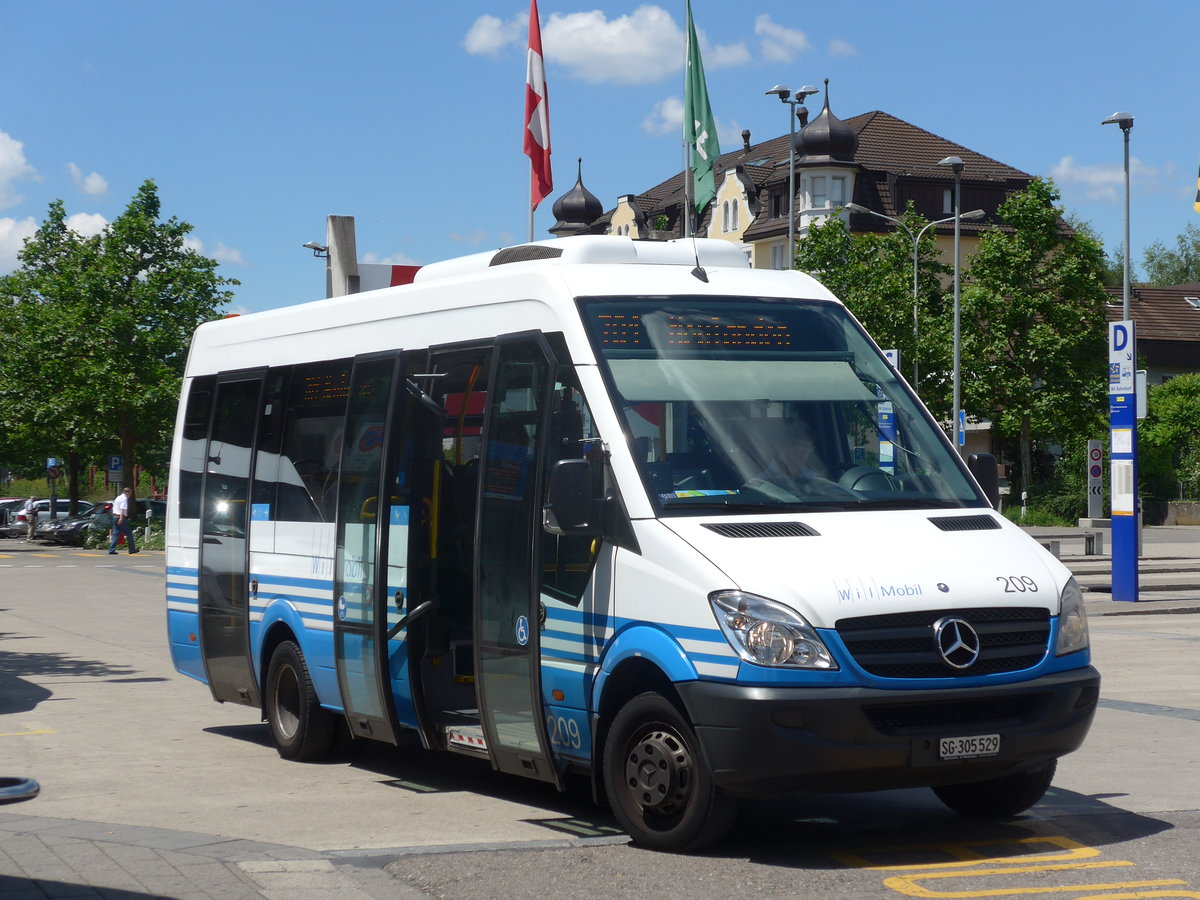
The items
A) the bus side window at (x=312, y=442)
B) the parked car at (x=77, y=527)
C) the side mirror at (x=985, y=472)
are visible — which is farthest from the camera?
the parked car at (x=77, y=527)

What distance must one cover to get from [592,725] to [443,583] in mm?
1685

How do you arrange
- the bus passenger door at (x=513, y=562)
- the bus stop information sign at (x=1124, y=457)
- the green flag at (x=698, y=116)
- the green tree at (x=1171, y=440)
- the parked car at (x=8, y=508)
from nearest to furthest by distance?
the bus passenger door at (x=513, y=562)
the bus stop information sign at (x=1124, y=457)
the green flag at (x=698, y=116)
the green tree at (x=1171, y=440)
the parked car at (x=8, y=508)

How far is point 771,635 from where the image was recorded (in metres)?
6.68

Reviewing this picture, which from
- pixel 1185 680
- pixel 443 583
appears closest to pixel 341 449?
pixel 443 583

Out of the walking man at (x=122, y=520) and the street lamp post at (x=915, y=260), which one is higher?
the street lamp post at (x=915, y=260)

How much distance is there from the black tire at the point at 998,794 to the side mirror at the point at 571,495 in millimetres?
2159

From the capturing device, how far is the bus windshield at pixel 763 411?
24.4 ft

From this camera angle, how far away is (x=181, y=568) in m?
11.9

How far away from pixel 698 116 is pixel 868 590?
23662 mm

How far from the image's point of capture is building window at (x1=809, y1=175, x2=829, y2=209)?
8375 cm

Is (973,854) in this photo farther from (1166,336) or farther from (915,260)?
(1166,336)

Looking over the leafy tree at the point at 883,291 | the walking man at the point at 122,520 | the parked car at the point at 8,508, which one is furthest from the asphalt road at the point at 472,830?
the parked car at the point at 8,508

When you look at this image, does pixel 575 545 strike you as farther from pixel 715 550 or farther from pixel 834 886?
pixel 834 886

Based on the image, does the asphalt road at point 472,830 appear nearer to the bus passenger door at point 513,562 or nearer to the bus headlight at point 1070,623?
the bus passenger door at point 513,562
